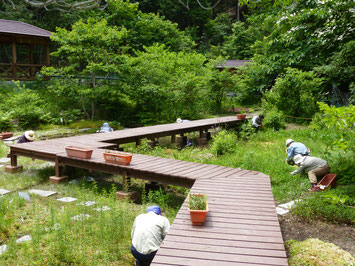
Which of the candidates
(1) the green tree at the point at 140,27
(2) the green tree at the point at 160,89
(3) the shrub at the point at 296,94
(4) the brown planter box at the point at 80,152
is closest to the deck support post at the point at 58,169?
(4) the brown planter box at the point at 80,152

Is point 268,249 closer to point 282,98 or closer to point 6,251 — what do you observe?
point 6,251

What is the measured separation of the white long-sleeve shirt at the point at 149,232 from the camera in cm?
392

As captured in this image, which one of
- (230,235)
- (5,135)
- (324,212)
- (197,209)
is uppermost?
(197,209)

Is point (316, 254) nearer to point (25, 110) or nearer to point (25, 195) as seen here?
point (25, 195)

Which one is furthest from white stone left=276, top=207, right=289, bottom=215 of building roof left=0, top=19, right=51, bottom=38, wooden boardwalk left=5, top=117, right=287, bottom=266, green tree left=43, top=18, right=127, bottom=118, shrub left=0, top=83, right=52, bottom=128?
building roof left=0, top=19, right=51, bottom=38

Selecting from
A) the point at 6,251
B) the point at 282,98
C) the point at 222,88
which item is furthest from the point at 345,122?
the point at 222,88

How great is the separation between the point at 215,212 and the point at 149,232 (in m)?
0.94

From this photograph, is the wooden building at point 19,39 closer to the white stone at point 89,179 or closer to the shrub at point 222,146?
the white stone at point 89,179

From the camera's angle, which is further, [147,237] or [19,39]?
[19,39]

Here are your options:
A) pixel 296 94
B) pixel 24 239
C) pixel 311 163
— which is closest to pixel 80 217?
pixel 24 239

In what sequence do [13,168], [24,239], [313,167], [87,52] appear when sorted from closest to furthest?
1. [24,239]
2. [313,167]
3. [13,168]
4. [87,52]

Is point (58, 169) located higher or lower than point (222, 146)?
lower

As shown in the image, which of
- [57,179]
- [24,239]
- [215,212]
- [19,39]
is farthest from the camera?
[19,39]

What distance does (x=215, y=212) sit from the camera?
4391mm
